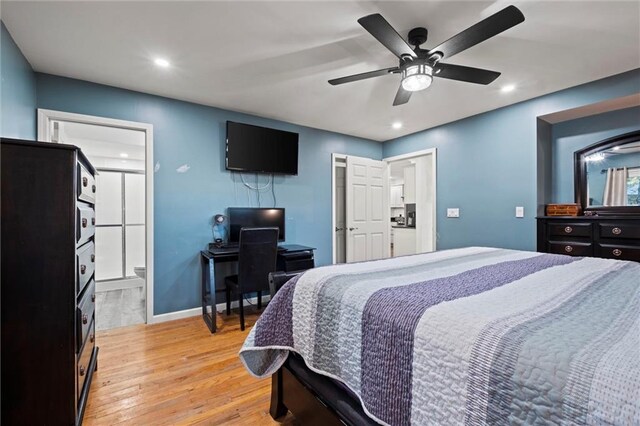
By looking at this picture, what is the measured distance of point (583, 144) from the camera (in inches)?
119

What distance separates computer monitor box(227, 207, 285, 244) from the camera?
3.33 metres

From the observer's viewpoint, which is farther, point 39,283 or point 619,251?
point 619,251

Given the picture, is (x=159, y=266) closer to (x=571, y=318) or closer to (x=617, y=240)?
(x=571, y=318)

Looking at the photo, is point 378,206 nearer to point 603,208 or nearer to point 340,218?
point 340,218

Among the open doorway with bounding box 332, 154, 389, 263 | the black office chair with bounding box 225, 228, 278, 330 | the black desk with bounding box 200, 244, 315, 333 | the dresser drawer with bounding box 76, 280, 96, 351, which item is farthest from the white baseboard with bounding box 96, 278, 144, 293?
the open doorway with bounding box 332, 154, 389, 263

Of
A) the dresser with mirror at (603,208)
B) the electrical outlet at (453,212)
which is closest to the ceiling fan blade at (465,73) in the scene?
the dresser with mirror at (603,208)

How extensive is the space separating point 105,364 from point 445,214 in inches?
157

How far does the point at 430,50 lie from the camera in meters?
1.85

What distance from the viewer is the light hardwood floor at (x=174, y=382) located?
5.33 ft

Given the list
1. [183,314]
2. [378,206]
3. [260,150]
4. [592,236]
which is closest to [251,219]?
[260,150]

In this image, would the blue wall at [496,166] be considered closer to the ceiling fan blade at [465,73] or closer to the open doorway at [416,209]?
the open doorway at [416,209]

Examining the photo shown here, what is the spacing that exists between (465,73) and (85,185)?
8.33ft

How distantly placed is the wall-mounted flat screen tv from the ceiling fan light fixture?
78.4 inches

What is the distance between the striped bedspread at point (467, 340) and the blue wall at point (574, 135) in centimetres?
196
